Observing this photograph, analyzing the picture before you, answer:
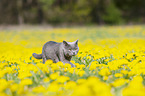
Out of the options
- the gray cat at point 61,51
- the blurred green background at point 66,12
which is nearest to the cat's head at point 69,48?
the gray cat at point 61,51

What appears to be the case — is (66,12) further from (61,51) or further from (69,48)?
(69,48)

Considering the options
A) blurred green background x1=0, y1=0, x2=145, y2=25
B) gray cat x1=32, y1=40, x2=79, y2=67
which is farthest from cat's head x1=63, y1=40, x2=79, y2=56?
blurred green background x1=0, y1=0, x2=145, y2=25

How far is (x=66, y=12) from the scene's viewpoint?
1446 inches

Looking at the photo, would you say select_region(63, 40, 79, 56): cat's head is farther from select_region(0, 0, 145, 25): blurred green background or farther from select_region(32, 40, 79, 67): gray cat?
select_region(0, 0, 145, 25): blurred green background

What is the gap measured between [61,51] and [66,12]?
112 ft

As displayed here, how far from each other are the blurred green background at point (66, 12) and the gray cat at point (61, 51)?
97.8 ft

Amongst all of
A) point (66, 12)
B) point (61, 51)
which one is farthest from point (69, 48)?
point (66, 12)

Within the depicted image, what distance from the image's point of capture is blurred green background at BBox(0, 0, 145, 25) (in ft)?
108

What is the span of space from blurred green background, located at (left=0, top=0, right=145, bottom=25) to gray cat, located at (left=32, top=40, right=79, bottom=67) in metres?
29.8

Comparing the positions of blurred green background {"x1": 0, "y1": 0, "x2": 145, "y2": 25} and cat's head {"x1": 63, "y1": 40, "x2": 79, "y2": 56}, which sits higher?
cat's head {"x1": 63, "y1": 40, "x2": 79, "y2": 56}

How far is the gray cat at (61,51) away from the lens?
10.9 ft

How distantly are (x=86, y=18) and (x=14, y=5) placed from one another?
608 inches

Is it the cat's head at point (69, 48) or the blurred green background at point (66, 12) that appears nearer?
the cat's head at point (69, 48)

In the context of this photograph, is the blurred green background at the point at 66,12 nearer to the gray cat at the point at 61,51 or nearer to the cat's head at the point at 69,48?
the gray cat at the point at 61,51
